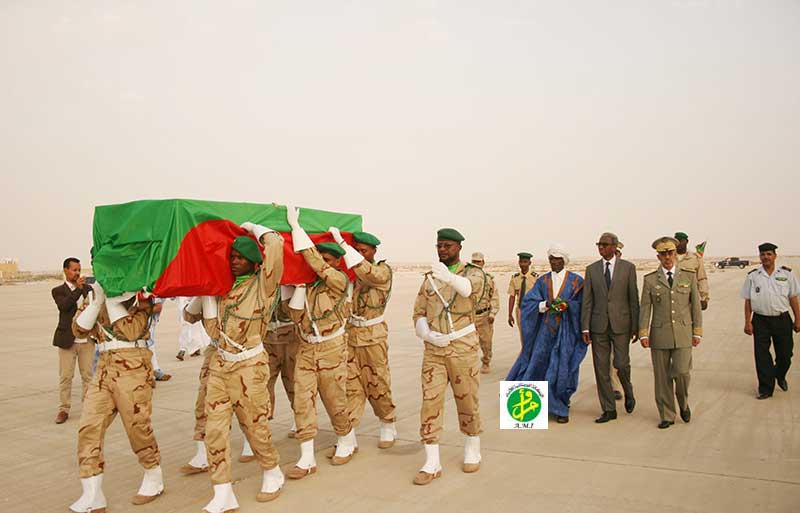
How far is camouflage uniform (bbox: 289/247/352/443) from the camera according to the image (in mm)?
5305

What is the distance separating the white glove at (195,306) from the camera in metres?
4.96


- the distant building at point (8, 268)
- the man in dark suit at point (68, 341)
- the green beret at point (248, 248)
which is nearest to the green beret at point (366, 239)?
the green beret at point (248, 248)

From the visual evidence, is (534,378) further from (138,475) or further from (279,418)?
(138,475)

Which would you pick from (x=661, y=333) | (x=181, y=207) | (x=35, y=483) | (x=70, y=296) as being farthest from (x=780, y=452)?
(x=70, y=296)

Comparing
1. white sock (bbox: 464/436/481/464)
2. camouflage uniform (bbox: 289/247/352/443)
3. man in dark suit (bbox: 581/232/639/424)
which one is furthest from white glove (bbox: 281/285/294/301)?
man in dark suit (bbox: 581/232/639/424)

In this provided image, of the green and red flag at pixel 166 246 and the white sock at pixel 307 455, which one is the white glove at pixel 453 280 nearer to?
the green and red flag at pixel 166 246

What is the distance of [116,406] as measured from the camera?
183 inches

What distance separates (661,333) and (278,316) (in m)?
4.26

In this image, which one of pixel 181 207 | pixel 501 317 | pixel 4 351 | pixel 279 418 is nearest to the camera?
pixel 181 207

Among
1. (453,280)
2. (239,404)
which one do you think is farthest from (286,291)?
(453,280)

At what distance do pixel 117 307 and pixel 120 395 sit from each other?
690mm

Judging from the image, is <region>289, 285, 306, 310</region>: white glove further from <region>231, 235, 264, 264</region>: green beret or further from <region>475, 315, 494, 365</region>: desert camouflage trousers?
<region>475, 315, 494, 365</region>: desert camouflage trousers

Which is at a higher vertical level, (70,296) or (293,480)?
(70,296)

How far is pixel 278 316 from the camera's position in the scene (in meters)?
5.99
